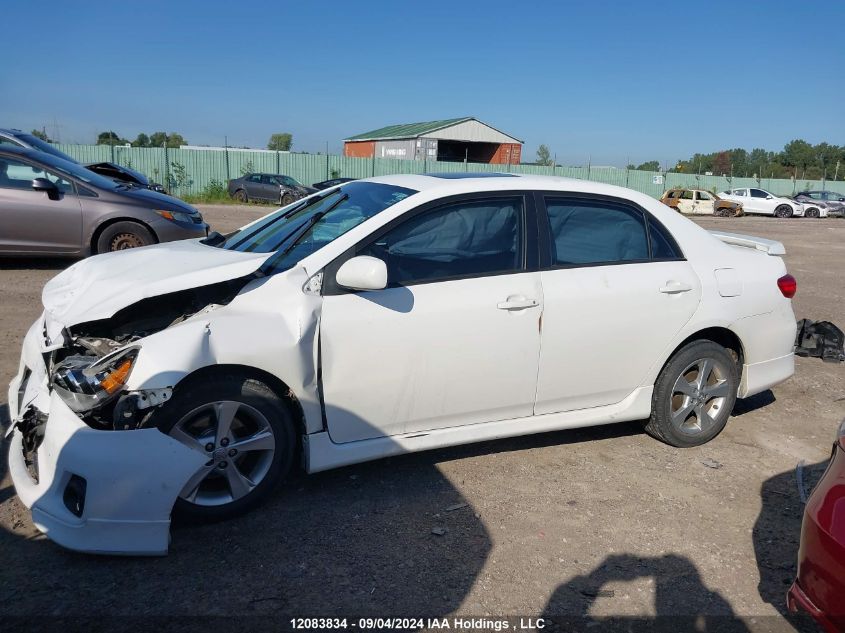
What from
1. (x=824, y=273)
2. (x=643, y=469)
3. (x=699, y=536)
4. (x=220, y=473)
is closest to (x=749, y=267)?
(x=643, y=469)

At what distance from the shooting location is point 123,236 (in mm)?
9070

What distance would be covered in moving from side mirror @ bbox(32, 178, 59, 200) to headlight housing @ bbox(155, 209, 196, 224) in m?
1.16

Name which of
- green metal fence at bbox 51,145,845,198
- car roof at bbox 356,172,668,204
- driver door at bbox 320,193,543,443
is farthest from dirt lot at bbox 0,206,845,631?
Answer: green metal fence at bbox 51,145,845,198

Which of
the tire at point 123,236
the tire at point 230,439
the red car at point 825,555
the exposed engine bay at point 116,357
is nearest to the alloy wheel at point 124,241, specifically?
the tire at point 123,236

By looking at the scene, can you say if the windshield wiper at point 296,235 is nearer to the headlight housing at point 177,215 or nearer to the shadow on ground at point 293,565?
the shadow on ground at point 293,565

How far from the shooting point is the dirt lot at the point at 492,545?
296 cm

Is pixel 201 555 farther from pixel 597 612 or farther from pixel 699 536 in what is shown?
pixel 699 536

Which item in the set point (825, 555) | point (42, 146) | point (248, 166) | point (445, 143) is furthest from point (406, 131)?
point (825, 555)

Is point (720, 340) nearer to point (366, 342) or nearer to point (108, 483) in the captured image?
point (366, 342)

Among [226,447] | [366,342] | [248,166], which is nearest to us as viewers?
[226,447]

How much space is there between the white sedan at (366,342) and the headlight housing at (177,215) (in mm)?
5063

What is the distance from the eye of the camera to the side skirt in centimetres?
357

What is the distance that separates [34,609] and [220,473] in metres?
0.91

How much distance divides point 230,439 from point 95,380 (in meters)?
0.65
